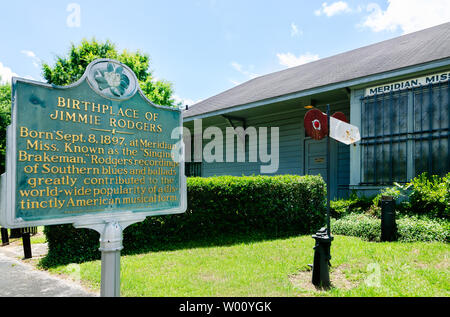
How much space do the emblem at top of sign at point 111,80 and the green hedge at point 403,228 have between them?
17.8ft

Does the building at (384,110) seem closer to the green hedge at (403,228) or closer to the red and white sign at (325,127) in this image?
the green hedge at (403,228)

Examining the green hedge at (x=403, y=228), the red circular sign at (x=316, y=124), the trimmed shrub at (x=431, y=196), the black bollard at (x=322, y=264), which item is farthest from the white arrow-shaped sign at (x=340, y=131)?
the trimmed shrub at (x=431, y=196)

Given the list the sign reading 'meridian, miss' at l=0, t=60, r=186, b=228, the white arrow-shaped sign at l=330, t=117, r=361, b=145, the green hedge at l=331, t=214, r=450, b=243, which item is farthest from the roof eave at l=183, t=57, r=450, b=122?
the sign reading 'meridian, miss' at l=0, t=60, r=186, b=228

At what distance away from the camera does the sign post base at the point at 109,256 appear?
309cm

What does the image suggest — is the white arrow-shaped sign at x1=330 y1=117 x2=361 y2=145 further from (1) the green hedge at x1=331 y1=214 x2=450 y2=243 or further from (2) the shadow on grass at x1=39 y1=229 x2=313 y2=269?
(2) the shadow on grass at x1=39 y1=229 x2=313 y2=269

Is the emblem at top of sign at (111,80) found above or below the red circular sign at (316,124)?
above

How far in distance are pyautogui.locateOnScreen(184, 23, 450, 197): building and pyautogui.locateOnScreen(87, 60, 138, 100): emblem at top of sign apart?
7.20 metres

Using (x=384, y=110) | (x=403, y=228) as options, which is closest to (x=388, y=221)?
(x=403, y=228)

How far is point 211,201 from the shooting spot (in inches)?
285

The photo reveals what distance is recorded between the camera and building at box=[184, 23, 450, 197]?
7934 millimetres

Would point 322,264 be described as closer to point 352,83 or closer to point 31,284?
point 31,284

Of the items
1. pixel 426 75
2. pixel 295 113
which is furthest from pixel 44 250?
pixel 426 75

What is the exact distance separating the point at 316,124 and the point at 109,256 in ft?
9.84
